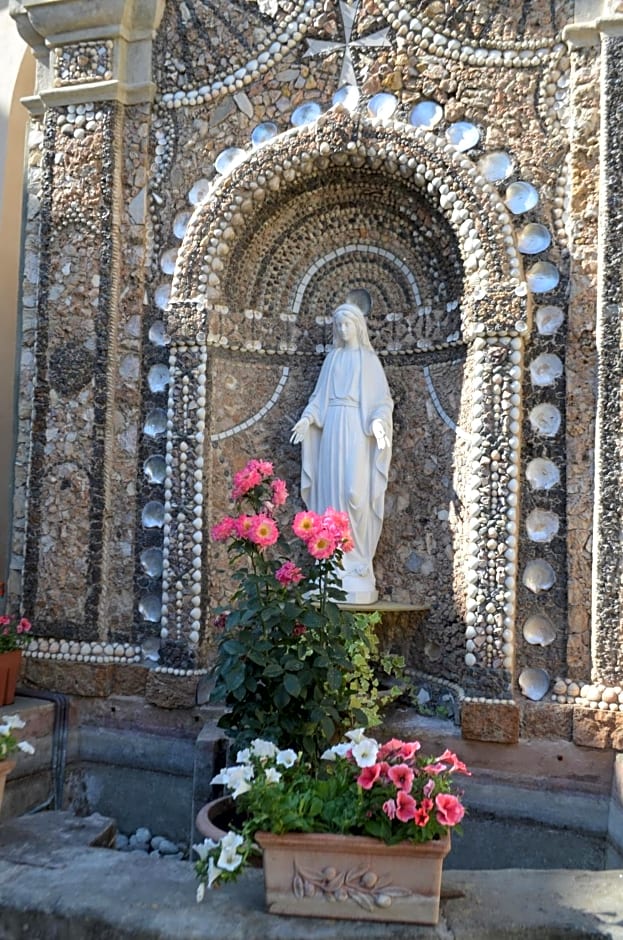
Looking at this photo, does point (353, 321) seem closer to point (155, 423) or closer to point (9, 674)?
point (155, 423)

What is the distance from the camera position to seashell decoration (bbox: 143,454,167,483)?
6.11 meters

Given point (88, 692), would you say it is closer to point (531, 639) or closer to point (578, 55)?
point (531, 639)

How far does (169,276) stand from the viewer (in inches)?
244

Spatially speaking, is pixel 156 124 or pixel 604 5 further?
pixel 156 124

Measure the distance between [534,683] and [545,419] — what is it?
60.2 inches

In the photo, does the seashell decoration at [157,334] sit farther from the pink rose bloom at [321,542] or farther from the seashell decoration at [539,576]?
the seashell decoration at [539,576]

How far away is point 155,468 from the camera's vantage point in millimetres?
6125

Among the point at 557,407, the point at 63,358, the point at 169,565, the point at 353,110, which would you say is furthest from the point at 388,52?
the point at 169,565

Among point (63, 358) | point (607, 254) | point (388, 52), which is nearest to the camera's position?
point (607, 254)

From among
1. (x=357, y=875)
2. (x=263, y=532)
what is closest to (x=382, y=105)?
(x=263, y=532)

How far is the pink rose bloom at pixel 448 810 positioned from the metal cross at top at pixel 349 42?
14.8ft

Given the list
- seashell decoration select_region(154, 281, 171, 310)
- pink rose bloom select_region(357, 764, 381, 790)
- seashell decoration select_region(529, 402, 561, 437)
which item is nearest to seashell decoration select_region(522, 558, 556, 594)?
seashell decoration select_region(529, 402, 561, 437)

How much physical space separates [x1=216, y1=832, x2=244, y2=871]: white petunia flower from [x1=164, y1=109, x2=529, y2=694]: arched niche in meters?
2.51

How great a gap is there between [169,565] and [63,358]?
1576 millimetres
